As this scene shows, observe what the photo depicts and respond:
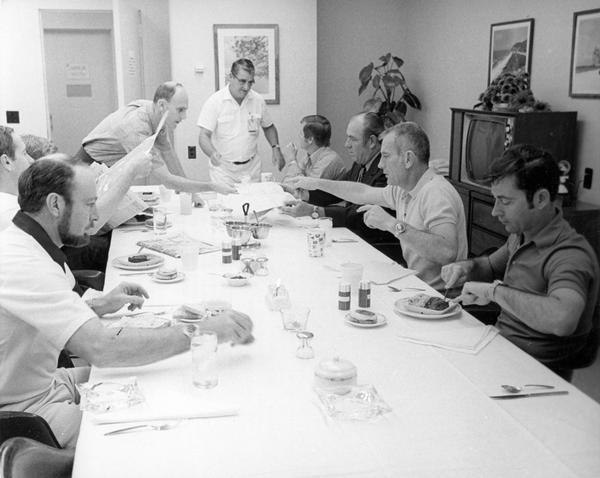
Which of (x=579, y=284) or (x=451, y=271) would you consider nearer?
(x=579, y=284)

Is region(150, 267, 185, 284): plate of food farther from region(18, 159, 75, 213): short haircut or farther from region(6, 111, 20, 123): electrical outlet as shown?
region(6, 111, 20, 123): electrical outlet

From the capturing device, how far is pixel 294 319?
208 centimetres

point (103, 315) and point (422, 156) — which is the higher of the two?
point (422, 156)

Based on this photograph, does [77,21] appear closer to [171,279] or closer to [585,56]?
[585,56]

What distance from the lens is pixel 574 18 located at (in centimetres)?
418

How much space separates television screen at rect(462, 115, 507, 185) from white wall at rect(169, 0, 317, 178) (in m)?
2.00

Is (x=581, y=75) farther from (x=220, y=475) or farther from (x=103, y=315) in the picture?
(x=220, y=475)

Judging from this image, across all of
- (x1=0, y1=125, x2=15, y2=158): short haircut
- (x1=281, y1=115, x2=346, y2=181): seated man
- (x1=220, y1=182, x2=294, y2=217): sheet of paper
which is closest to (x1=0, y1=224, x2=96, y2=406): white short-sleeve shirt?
(x1=0, y1=125, x2=15, y2=158): short haircut

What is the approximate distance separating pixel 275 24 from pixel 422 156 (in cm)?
365

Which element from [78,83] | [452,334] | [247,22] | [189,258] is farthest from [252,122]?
[452,334]

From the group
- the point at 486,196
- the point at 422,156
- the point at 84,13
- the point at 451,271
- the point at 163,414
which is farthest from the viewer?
the point at 84,13

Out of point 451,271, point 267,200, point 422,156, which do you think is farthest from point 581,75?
point 451,271

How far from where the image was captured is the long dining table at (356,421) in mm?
1349

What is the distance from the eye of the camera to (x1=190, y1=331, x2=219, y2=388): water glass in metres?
1.68
